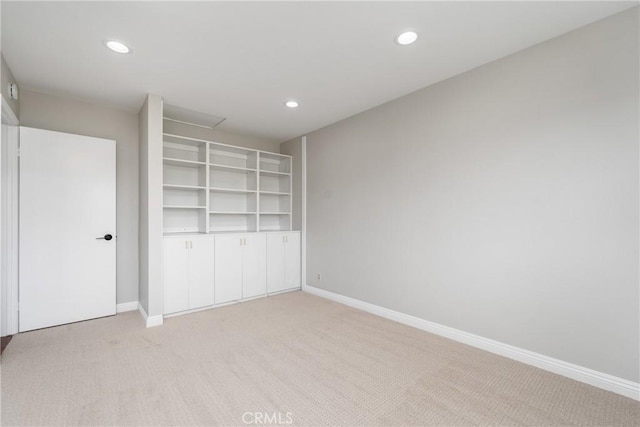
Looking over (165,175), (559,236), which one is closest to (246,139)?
(165,175)

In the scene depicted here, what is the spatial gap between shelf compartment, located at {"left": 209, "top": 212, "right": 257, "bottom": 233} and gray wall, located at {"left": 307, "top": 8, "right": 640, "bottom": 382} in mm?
2073

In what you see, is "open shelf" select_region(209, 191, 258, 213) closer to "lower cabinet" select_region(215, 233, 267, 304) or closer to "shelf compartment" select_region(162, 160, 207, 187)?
"shelf compartment" select_region(162, 160, 207, 187)

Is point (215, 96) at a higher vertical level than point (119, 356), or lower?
higher

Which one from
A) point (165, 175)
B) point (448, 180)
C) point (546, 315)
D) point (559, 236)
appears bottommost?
point (546, 315)

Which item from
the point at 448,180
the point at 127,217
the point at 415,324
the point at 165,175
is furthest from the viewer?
the point at 165,175

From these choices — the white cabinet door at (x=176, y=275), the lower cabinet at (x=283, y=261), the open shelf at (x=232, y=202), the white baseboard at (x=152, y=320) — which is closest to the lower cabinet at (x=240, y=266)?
the lower cabinet at (x=283, y=261)

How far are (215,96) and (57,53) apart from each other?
52.0 inches

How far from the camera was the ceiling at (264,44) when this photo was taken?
1.88 metres

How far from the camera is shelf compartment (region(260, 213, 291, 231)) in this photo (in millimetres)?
4926

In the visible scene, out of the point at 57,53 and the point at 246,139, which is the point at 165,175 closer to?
the point at 246,139

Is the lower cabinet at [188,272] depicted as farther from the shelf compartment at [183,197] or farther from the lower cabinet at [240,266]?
the shelf compartment at [183,197]

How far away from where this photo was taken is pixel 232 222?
455 centimetres

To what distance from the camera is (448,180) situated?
280 cm

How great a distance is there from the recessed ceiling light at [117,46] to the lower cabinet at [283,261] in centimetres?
276
